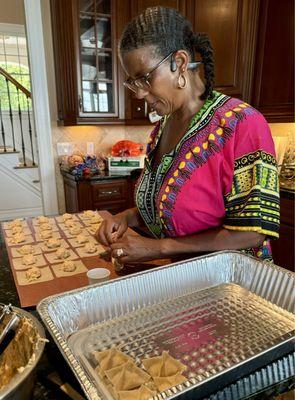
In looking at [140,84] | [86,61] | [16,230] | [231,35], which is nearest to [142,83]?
[140,84]

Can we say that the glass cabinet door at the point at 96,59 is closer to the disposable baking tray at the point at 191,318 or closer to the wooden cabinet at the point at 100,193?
the wooden cabinet at the point at 100,193

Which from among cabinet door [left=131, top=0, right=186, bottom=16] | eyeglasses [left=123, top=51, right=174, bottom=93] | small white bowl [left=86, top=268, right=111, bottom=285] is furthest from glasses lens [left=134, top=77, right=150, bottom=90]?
cabinet door [left=131, top=0, right=186, bottom=16]

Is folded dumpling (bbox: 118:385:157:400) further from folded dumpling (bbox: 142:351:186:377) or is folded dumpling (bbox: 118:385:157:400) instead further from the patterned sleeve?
the patterned sleeve

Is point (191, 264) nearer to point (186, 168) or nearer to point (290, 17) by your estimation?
point (186, 168)

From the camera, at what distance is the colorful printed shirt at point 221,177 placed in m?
0.79

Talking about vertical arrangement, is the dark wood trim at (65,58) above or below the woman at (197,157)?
above

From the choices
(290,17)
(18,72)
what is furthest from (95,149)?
(18,72)

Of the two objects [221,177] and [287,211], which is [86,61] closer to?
[287,211]

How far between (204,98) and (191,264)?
486mm

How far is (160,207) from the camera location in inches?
36.0

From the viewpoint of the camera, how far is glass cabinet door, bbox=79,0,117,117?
2268mm

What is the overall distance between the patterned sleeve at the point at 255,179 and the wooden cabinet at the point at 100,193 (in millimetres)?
1686

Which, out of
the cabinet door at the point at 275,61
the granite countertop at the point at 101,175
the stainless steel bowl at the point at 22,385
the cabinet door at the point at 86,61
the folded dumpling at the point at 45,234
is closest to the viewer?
the stainless steel bowl at the point at 22,385

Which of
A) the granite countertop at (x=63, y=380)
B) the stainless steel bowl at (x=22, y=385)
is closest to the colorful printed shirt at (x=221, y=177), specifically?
the granite countertop at (x=63, y=380)
